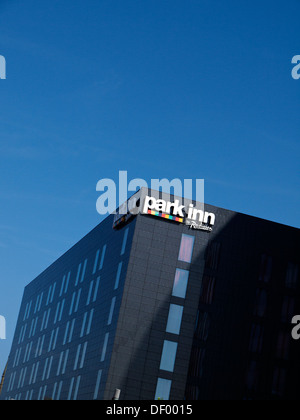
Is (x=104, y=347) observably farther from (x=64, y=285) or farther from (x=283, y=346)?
(x=64, y=285)

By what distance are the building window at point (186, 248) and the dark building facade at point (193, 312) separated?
0.14m

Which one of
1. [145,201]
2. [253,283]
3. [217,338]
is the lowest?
[217,338]

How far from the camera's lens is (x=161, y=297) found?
83.7 m

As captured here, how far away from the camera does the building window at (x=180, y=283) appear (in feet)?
277

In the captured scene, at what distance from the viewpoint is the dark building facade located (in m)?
81.4

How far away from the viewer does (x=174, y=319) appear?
273 feet

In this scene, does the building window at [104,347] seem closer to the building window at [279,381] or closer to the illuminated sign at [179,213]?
the illuminated sign at [179,213]

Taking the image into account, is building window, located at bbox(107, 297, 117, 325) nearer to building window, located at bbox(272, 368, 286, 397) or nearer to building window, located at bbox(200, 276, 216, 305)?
building window, located at bbox(200, 276, 216, 305)

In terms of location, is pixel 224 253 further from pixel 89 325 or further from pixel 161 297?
pixel 89 325

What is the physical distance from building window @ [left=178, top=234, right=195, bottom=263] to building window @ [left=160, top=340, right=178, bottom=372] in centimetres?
1139

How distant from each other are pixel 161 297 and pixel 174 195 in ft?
45.9

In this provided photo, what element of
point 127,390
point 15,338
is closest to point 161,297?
point 127,390

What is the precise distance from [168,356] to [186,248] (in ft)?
48.1

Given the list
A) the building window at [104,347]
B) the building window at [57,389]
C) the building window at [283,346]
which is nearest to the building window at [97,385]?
the building window at [104,347]
